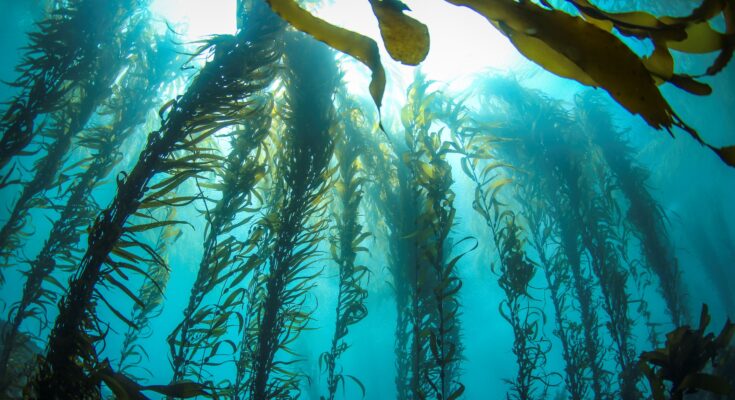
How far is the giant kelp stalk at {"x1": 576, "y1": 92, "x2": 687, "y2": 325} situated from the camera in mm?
6242

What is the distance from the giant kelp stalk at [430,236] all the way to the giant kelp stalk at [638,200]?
494 cm

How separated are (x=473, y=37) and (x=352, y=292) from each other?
755 cm

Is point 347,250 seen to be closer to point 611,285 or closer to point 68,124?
point 611,285

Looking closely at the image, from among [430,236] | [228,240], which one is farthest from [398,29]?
[430,236]

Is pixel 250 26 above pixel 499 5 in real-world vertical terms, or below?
above

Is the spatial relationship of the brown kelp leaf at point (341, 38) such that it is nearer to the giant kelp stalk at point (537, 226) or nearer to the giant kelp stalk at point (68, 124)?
the giant kelp stalk at point (537, 226)

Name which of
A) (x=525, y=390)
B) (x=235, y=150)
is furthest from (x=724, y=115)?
(x=235, y=150)

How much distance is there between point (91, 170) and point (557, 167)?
331 inches

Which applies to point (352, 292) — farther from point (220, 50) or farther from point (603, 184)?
point (603, 184)

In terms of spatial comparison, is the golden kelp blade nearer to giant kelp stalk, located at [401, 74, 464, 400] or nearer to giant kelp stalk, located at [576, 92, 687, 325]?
giant kelp stalk, located at [401, 74, 464, 400]

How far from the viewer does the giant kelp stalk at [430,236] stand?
101 inches

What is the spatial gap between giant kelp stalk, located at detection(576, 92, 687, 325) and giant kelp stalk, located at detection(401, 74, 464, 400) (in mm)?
4935

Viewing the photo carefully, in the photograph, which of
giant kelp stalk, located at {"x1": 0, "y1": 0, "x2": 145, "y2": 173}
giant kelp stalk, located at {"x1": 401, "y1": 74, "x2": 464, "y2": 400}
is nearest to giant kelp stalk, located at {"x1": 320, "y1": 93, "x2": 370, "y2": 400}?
giant kelp stalk, located at {"x1": 401, "y1": 74, "x2": 464, "y2": 400}

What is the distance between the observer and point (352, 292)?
392 centimetres
